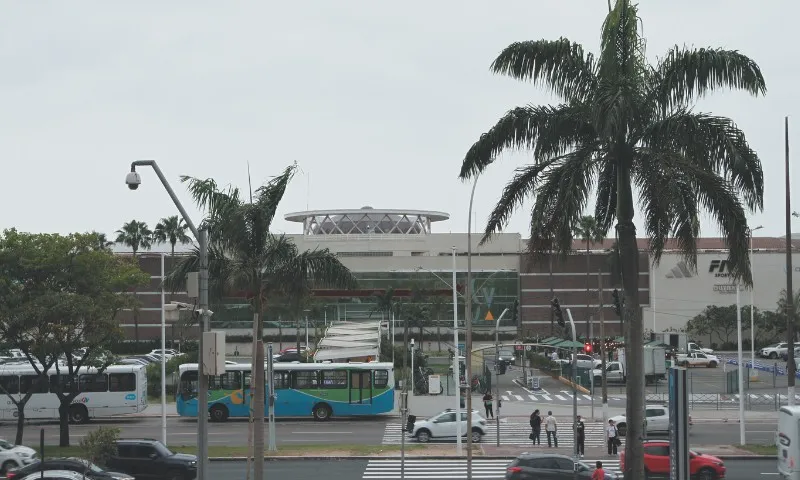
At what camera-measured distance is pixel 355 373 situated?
171 ft

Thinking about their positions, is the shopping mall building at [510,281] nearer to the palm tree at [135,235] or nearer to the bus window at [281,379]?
the palm tree at [135,235]

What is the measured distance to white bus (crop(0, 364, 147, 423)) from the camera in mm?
51375

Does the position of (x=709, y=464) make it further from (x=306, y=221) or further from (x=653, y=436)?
(x=306, y=221)

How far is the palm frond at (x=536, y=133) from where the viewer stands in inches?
815

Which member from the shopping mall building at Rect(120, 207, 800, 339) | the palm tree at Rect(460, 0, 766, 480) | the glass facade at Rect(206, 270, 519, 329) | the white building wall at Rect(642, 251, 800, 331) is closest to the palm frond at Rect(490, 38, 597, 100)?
the palm tree at Rect(460, 0, 766, 480)

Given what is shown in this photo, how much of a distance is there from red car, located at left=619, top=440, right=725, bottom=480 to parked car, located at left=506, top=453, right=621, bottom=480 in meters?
1.89

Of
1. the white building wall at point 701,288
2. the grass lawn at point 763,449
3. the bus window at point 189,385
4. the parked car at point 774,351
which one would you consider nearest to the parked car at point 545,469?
the grass lawn at point 763,449

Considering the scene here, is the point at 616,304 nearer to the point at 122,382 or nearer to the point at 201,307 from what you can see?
the point at 201,307

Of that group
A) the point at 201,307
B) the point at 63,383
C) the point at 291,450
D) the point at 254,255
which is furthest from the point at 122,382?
the point at 201,307

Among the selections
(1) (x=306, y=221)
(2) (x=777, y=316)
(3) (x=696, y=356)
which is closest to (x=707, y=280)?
(2) (x=777, y=316)

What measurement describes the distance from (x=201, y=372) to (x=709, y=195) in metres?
10.4

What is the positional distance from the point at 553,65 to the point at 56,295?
25.0m

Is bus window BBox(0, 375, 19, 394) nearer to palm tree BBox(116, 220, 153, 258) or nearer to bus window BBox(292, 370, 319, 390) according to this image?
bus window BBox(292, 370, 319, 390)

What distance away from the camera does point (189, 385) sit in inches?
2041
